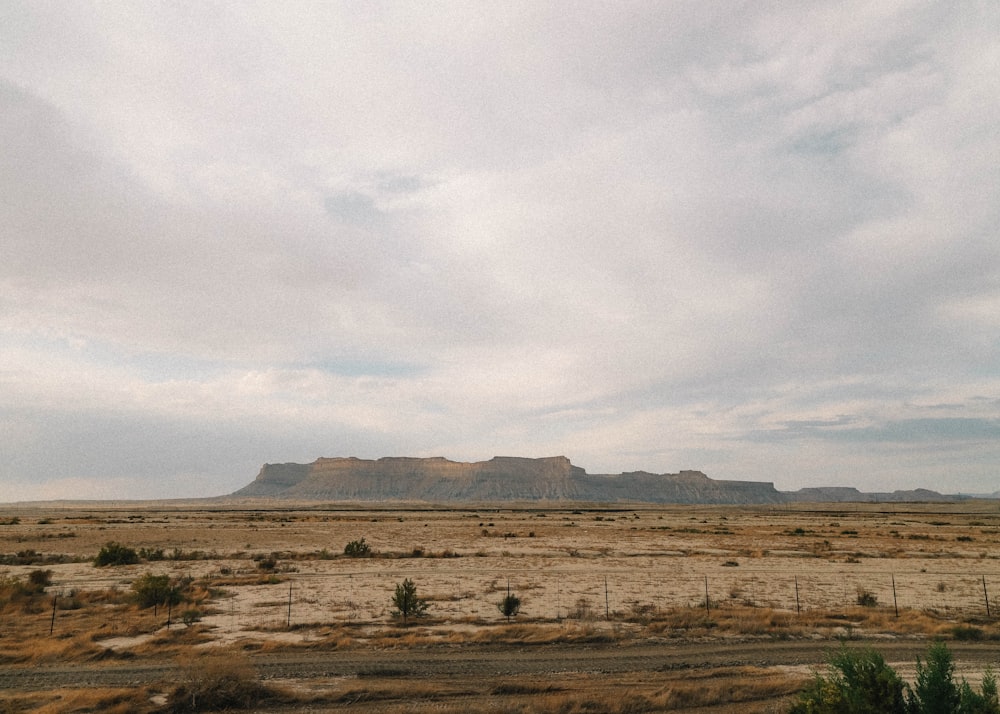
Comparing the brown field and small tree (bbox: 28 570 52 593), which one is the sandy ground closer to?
the brown field

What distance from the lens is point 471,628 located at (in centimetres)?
1942

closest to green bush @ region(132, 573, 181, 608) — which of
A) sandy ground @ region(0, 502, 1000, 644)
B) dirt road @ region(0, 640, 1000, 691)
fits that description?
sandy ground @ region(0, 502, 1000, 644)

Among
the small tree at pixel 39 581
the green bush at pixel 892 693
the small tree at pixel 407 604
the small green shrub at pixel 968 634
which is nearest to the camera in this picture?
the green bush at pixel 892 693

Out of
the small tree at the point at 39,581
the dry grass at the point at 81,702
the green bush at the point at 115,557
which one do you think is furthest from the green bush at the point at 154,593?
the green bush at the point at 115,557

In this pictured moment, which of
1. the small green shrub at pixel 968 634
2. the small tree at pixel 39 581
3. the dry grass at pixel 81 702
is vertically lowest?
the small green shrub at pixel 968 634

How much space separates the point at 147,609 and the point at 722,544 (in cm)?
4201

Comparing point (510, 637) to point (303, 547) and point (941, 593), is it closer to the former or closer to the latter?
point (941, 593)

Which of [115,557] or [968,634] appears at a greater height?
[115,557]

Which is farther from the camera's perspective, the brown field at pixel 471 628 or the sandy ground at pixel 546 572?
the sandy ground at pixel 546 572

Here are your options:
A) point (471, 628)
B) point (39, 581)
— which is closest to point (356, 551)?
point (39, 581)

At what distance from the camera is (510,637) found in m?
18.0

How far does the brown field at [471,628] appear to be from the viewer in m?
12.9

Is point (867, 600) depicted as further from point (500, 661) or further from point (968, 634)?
point (500, 661)

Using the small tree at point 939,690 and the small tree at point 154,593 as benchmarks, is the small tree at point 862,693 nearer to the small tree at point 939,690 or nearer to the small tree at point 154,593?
the small tree at point 939,690
